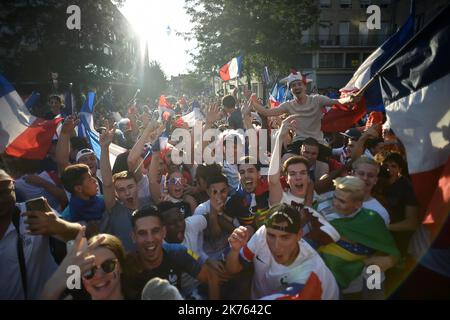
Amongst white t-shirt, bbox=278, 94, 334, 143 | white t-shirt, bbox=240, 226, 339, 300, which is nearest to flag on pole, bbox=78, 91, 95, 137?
white t-shirt, bbox=278, 94, 334, 143

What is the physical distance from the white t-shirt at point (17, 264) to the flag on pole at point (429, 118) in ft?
10.8

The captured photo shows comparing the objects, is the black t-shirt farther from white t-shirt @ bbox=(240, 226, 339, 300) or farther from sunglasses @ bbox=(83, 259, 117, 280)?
white t-shirt @ bbox=(240, 226, 339, 300)

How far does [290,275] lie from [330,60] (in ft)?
142

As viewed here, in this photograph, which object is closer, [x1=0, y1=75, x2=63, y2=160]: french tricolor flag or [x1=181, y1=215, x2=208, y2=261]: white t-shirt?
[x1=181, y1=215, x2=208, y2=261]: white t-shirt

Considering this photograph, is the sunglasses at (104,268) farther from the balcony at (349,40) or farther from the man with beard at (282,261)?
the balcony at (349,40)

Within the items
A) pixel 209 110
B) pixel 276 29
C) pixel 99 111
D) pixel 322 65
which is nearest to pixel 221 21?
pixel 276 29

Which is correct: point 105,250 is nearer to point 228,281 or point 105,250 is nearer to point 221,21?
point 228,281

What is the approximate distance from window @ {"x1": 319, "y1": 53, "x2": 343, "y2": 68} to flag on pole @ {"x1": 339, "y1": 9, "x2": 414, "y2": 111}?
1534 inches

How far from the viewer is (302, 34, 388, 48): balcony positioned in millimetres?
41031

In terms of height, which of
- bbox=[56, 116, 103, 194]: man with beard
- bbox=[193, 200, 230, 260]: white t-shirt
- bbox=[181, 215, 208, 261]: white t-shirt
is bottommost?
bbox=[193, 200, 230, 260]: white t-shirt

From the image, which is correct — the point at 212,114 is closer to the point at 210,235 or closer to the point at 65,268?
the point at 210,235

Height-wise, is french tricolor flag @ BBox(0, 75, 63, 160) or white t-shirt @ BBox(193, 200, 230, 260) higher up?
french tricolor flag @ BBox(0, 75, 63, 160)

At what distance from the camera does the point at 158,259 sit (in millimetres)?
2830
